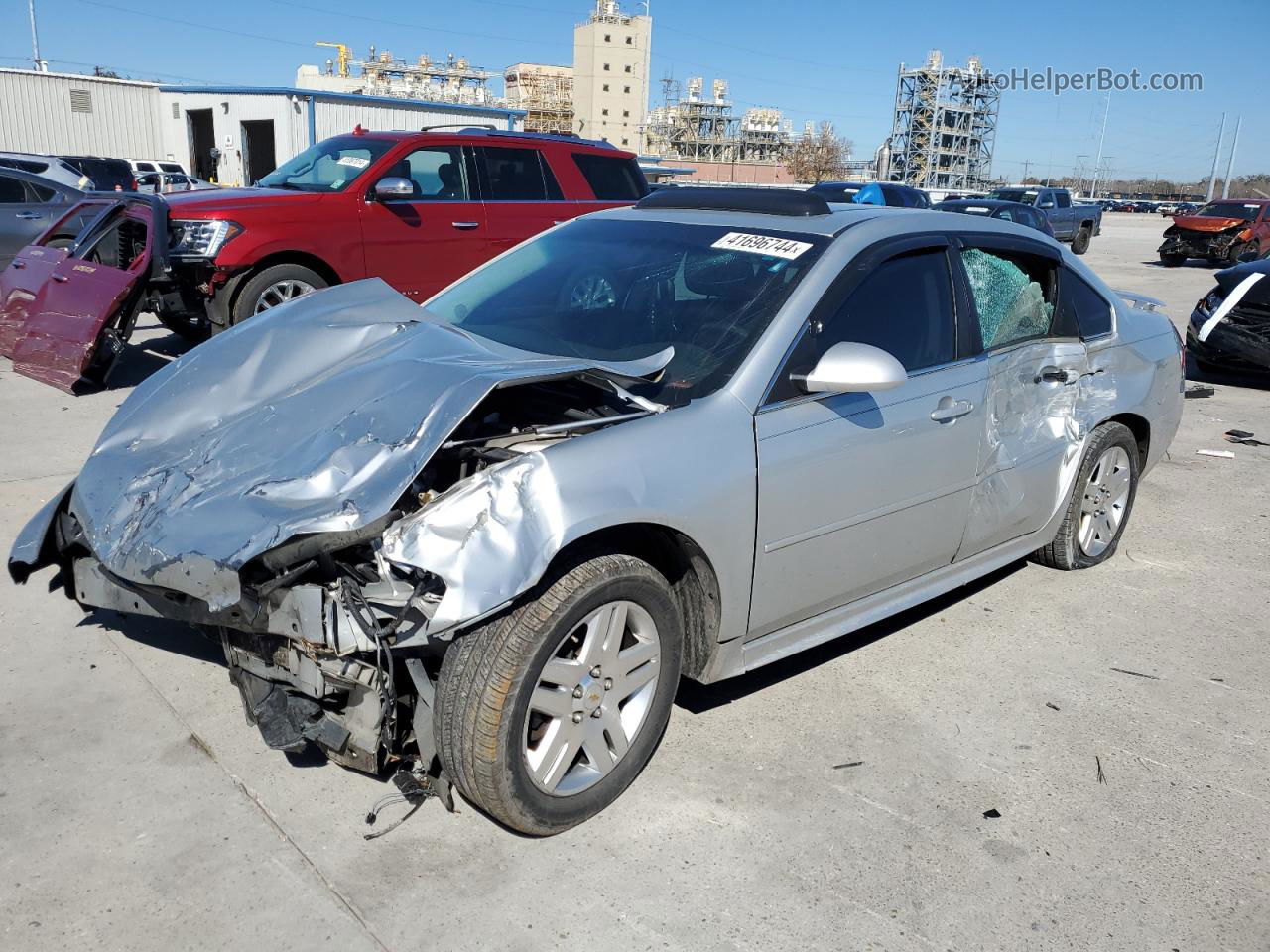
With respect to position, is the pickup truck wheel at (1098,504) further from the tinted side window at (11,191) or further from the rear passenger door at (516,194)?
the tinted side window at (11,191)

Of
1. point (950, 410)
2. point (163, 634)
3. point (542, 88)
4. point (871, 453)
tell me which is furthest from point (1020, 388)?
point (542, 88)

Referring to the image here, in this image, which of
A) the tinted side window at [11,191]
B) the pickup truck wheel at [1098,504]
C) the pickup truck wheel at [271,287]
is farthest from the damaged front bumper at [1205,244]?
the tinted side window at [11,191]

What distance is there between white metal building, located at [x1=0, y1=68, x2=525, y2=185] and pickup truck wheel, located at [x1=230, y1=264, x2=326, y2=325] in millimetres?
25461

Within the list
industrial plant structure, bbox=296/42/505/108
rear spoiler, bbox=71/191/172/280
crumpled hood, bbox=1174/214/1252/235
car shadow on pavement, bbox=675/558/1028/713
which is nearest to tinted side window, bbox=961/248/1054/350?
car shadow on pavement, bbox=675/558/1028/713

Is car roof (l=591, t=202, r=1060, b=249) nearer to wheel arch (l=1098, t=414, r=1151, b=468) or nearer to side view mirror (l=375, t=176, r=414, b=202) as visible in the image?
wheel arch (l=1098, t=414, r=1151, b=468)

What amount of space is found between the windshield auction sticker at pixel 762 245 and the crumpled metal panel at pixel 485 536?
54.9 inches

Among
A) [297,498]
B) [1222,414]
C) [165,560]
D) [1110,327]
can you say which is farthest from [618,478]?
[1222,414]

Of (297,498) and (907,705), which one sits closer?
(297,498)

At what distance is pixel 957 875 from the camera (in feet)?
9.12

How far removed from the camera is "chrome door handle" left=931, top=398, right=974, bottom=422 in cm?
367

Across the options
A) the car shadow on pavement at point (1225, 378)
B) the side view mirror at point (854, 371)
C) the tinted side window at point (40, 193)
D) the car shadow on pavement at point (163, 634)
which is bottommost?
the car shadow on pavement at point (1225, 378)

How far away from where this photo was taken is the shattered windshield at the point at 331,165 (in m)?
8.78

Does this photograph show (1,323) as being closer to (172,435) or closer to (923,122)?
(172,435)

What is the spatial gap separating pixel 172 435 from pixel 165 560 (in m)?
0.70
